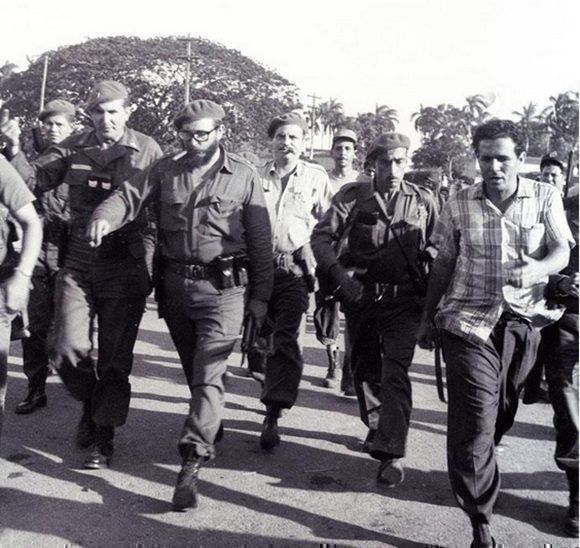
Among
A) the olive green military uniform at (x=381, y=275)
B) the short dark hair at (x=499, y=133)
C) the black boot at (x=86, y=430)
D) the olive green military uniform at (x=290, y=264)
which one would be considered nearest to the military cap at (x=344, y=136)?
the olive green military uniform at (x=290, y=264)

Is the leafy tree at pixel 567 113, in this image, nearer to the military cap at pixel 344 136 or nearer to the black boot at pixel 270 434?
the military cap at pixel 344 136

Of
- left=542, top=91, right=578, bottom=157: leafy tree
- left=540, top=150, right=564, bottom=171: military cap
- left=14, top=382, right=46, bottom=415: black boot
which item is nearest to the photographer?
left=542, top=91, right=578, bottom=157: leafy tree

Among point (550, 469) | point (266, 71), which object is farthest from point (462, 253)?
point (266, 71)

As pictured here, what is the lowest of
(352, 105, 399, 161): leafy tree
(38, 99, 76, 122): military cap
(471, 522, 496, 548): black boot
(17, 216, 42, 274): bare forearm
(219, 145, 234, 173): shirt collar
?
(471, 522, 496, 548): black boot

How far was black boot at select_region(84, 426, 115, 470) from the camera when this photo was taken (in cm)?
414

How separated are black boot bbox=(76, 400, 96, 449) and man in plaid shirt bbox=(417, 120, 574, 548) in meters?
2.24

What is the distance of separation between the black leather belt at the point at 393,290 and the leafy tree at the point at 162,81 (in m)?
11.8

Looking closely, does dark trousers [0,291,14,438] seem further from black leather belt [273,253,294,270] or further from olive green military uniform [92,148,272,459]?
black leather belt [273,253,294,270]

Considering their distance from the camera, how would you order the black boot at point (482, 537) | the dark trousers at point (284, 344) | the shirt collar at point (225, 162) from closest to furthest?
the black boot at point (482, 537) → the shirt collar at point (225, 162) → the dark trousers at point (284, 344)

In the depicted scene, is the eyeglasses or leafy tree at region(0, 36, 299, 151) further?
leafy tree at region(0, 36, 299, 151)

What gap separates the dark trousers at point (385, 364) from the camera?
403cm

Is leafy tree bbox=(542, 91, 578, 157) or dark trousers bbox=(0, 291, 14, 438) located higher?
leafy tree bbox=(542, 91, 578, 157)

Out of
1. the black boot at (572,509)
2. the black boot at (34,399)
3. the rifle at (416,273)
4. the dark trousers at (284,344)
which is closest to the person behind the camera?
the black boot at (572,509)

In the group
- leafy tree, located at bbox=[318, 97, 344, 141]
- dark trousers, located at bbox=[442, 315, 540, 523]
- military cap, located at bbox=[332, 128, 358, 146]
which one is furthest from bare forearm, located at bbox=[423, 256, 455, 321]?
leafy tree, located at bbox=[318, 97, 344, 141]
